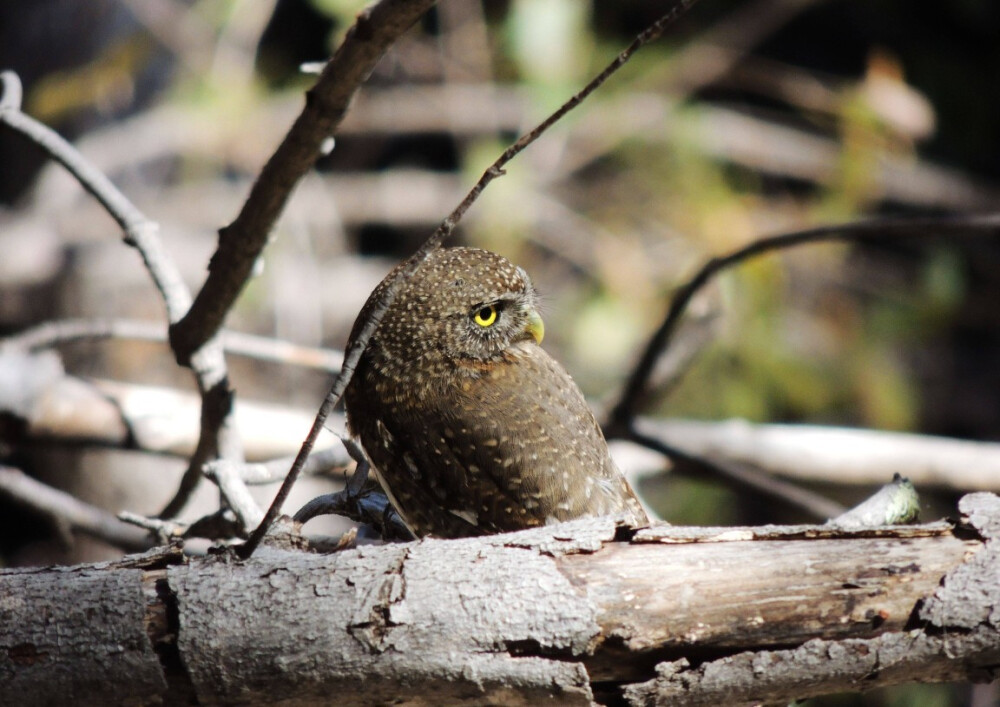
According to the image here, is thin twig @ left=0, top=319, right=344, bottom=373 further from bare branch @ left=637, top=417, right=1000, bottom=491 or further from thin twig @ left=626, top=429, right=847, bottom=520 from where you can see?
bare branch @ left=637, top=417, right=1000, bottom=491

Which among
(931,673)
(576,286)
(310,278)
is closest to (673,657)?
(931,673)

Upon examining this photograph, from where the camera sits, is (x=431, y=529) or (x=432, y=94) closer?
(x=431, y=529)

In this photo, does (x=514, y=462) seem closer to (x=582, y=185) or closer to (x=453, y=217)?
(x=453, y=217)

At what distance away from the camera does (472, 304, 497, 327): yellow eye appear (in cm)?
277

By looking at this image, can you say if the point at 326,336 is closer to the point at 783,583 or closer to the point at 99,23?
the point at 99,23

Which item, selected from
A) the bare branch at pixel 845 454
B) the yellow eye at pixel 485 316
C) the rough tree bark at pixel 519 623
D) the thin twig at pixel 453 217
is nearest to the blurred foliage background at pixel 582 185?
the bare branch at pixel 845 454

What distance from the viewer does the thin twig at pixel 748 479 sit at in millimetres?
3479

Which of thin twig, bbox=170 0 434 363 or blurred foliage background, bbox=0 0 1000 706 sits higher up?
blurred foliage background, bbox=0 0 1000 706

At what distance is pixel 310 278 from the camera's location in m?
5.71

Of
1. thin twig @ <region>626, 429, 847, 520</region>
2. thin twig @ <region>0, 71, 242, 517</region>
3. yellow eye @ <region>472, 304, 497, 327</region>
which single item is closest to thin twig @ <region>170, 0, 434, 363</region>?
thin twig @ <region>0, 71, 242, 517</region>

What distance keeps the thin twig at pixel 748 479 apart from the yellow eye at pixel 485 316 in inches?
48.5

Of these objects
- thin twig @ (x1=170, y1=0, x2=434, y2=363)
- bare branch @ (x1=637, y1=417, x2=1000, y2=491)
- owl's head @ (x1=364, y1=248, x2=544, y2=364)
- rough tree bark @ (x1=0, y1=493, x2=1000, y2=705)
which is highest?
bare branch @ (x1=637, y1=417, x2=1000, y2=491)

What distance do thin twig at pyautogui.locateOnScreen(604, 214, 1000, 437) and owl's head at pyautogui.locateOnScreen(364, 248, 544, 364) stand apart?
1.04 meters

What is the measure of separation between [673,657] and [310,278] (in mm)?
4304
